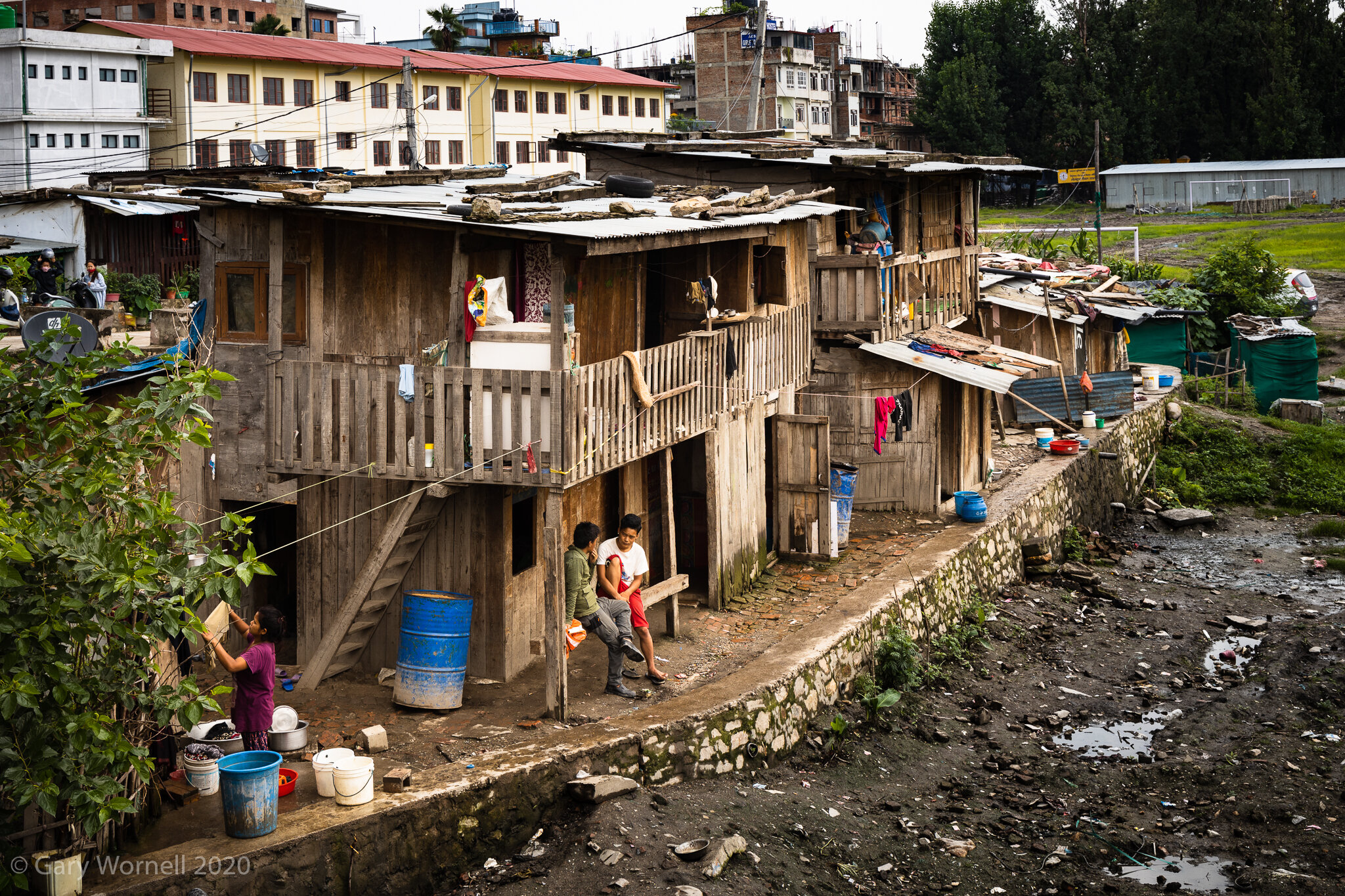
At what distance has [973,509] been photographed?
18922 millimetres

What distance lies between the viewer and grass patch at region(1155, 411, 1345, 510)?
25859mm

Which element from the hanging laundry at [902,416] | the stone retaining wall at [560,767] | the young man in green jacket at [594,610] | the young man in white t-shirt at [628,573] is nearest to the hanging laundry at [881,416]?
the hanging laundry at [902,416]

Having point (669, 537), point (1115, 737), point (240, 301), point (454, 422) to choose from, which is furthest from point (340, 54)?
point (1115, 737)

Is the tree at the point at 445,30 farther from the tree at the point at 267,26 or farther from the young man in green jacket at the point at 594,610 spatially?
the young man in green jacket at the point at 594,610

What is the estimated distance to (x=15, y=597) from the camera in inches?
295

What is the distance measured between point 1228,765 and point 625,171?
462 inches

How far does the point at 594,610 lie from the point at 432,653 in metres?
1.54

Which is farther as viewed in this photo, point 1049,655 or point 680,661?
point 1049,655

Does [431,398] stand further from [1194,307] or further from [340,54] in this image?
[340,54]

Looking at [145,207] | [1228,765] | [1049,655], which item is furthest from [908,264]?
[145,207]

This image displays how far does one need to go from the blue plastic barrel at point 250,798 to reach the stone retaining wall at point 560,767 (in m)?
0.12

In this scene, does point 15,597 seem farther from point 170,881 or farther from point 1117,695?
point 1117,695

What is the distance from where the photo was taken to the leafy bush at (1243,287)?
1437 inches

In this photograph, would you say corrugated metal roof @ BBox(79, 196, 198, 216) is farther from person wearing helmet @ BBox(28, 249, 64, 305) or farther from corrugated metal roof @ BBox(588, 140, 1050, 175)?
corrugated metal roof @ BBox(588, 140, 1050, 175)
